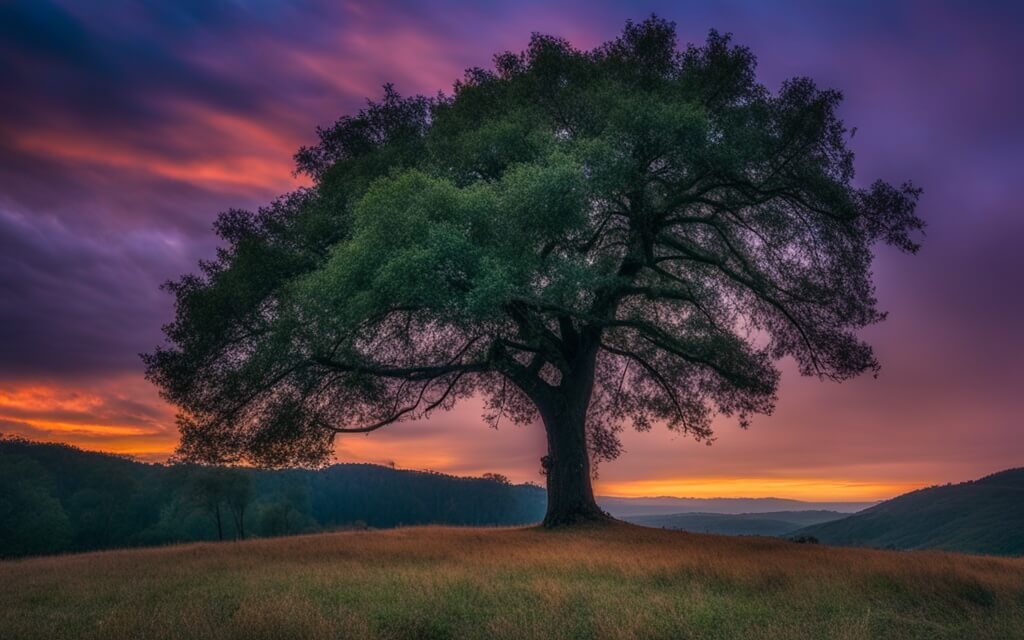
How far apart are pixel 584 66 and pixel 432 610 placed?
18167 mm

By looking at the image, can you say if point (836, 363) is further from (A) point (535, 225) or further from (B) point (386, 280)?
(B) point (386, 280)

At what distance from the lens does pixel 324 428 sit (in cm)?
2172

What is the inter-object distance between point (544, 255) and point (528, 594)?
9485mm

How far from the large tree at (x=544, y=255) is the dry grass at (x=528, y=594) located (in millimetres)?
5511

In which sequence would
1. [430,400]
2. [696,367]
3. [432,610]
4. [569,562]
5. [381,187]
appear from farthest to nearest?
[696,367], [430,400], [381,187], [569,562], [432,610]

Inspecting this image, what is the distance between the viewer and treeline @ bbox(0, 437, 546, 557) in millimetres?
62528

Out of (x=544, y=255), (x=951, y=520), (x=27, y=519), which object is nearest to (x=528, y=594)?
(x=544, y=255)

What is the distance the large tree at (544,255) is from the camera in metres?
16.4

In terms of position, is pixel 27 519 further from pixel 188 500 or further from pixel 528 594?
pixel 528 594

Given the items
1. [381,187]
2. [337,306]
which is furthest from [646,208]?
[337,306]

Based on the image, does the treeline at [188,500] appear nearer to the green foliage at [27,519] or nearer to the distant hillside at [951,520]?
the green foliage at [27,519]

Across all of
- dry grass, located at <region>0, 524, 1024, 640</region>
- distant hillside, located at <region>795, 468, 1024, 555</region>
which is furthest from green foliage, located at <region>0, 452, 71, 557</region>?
distant hillside, located at <region>795, 468, 1024, 555</region>

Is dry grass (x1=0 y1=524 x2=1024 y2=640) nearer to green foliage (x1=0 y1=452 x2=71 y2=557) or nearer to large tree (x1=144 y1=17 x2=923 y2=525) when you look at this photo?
large tree (x1=144 y1=17 x2=923 y2=525)

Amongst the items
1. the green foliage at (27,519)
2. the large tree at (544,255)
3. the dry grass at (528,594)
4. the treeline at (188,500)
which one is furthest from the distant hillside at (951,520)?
the green foliage at (27,519)
